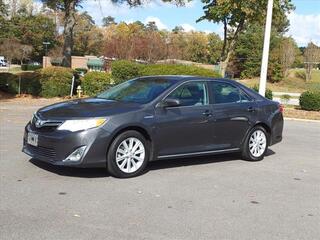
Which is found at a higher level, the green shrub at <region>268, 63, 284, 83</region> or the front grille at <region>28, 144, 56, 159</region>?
the green shrub at <region>268, 63, 284, 83</region>

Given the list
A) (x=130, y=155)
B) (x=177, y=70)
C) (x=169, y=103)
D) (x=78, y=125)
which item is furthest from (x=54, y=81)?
(x=78, y=125)

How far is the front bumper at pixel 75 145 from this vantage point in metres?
6.94

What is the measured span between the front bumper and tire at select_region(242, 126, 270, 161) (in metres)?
2.89

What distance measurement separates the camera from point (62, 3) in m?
26.7

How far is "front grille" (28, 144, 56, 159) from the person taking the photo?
7.06 metres

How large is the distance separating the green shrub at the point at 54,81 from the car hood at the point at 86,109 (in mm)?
14284

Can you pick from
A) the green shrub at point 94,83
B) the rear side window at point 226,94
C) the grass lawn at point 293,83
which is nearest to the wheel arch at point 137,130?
the rear side window at point 226,94

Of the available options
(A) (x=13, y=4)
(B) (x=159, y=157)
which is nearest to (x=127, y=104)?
(B) (x=159, y=157)

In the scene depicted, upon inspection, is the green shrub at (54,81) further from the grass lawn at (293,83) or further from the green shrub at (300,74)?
the green shrub at (300,74)

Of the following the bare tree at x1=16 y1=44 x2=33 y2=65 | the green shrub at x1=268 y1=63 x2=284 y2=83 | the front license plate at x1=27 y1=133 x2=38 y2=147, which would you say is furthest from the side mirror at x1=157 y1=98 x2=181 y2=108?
the bare tree at x1=16 y1=44 x2=33 y2=65

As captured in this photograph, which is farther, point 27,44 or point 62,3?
point 27,44

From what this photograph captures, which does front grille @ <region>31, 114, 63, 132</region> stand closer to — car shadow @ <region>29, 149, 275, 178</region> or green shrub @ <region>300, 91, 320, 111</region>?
car shadow @ <region>29, 149, 275, 178</region>

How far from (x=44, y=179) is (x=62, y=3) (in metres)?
21.0

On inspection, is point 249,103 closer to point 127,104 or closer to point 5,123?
point 127,104
